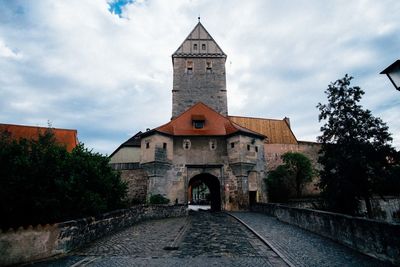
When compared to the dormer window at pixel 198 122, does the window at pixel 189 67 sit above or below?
above

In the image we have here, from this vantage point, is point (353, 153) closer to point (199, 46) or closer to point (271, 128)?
point (271, 128)

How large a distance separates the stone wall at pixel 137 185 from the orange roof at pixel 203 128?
160 inches

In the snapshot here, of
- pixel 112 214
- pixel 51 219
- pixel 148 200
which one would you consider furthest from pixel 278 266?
pixel 148 200

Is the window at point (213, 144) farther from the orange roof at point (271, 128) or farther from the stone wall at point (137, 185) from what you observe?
the orange roof at point (271, 128)

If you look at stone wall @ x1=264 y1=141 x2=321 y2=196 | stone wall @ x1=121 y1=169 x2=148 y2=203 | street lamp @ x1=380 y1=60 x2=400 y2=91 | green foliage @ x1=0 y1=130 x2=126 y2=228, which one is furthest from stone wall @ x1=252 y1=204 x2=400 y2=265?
stone wall @ x1=264 y1=141 x2=321 y2=196

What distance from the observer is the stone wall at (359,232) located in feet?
16.1

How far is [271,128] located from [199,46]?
1382 cm

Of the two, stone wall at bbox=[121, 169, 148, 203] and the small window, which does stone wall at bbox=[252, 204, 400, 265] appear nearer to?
the small window

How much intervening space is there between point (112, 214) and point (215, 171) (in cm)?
1210

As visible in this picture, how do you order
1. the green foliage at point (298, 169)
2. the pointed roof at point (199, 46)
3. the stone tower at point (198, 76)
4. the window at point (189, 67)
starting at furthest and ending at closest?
the pointed roof at point (199, 46)
the window at point (189, 67)
the stone tower at point (198, 76)
the green foliage at point (298, 169)

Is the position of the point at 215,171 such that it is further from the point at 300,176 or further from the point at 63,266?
the point at 63,266

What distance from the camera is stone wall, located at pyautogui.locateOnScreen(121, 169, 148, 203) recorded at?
19.7 metres

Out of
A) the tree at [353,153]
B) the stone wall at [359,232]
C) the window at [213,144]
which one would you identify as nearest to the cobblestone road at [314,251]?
the stone wall at [359,232]

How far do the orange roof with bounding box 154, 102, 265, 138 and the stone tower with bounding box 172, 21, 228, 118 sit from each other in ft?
12.2
